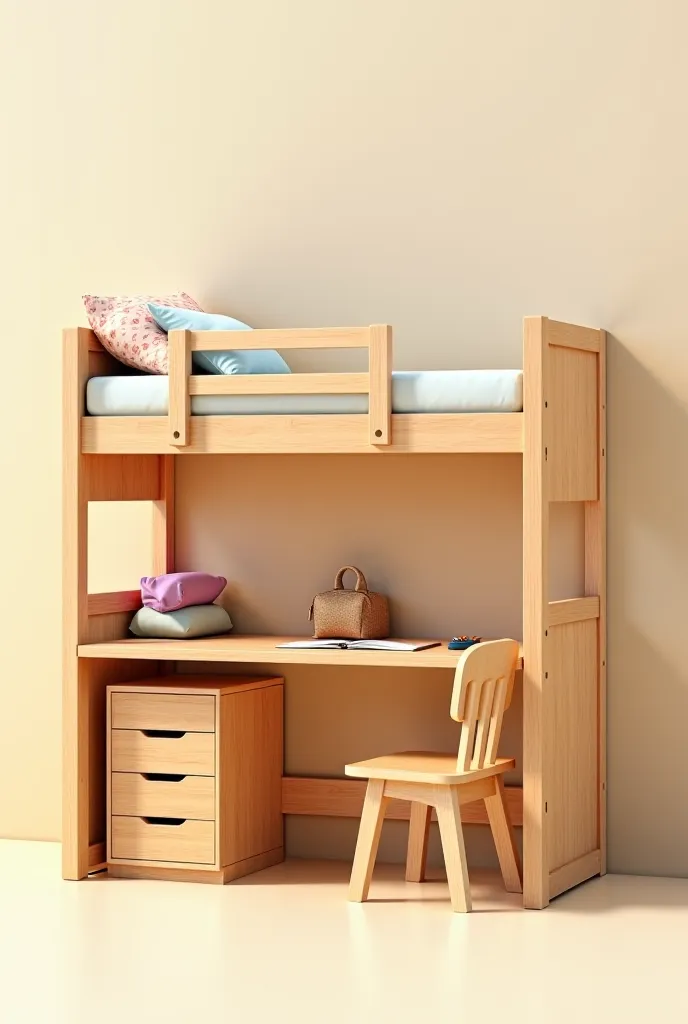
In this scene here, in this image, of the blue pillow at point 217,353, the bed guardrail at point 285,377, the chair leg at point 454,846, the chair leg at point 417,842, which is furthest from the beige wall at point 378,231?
the chair leg at point 454,846

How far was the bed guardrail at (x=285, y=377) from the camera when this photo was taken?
12.7 feet

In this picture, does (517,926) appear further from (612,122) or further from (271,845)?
(612,122)

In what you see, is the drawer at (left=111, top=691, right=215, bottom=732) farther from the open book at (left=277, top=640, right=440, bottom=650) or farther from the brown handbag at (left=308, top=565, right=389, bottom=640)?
the brown handbag at (left=308, top=565, right=389, bottom=640)

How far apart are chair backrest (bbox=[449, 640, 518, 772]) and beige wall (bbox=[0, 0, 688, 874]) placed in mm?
478

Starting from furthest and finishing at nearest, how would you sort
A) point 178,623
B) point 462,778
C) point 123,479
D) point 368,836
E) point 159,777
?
point 123,479
point 178,623
point 159,777
point 368,836
point 462,778

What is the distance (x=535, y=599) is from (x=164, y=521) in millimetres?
1314

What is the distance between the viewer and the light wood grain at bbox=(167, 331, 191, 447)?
4.02 m

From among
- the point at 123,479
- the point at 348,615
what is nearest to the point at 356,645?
the point at 348,615

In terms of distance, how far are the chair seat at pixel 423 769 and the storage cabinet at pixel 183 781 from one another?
1.43 feet

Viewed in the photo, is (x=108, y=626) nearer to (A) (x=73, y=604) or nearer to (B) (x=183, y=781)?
(A) (x=73, y=604)

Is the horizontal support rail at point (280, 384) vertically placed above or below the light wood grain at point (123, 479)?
above

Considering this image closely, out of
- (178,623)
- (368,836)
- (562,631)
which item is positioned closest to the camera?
(368,836)

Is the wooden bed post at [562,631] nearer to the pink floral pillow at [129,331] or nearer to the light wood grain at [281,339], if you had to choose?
the light wood grain at [281,339]

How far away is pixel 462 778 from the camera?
3.70 meters
